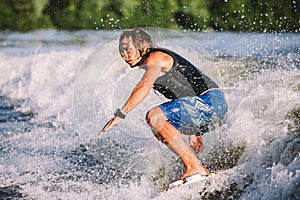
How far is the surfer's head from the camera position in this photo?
4.14 meters

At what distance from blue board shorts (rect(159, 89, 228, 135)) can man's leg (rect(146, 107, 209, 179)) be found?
54 mm

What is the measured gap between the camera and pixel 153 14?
54.8 feet

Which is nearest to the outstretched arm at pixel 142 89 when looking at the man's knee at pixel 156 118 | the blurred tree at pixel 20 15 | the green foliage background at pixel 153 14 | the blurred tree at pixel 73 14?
the man's knee at pixel 156 118

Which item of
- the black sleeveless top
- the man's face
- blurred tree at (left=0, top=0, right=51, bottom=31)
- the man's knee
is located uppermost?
the man's face

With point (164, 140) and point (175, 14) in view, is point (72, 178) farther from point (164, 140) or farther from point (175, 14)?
point (175, 14)

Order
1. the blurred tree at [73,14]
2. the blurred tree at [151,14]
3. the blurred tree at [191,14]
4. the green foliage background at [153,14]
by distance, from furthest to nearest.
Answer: the blurred tree at [73,14] → the blurred tree at [151,14] → the blurred tree at [191,14] → the green foliage background at [153,14]

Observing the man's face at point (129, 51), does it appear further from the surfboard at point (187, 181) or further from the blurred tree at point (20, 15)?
the blurred tree at point (20, 15)

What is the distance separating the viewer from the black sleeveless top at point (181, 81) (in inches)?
165

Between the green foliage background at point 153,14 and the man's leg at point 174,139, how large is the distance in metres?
10.6

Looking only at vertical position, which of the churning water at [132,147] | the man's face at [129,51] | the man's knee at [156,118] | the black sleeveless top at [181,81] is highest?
the man's face at [129,51]

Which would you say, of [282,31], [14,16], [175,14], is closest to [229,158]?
[282,31]

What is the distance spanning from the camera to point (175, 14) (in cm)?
1636

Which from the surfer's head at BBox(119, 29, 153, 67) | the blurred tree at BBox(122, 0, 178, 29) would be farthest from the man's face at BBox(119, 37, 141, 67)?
the blurred tree at BBox(122, 0, 178, 29)

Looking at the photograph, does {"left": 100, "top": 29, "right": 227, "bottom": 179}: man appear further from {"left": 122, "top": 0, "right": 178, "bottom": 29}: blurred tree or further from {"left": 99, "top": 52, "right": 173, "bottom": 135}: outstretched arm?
{"left": 122, "top": 0, "right": 178, "bottom": 29}: blurred tree
